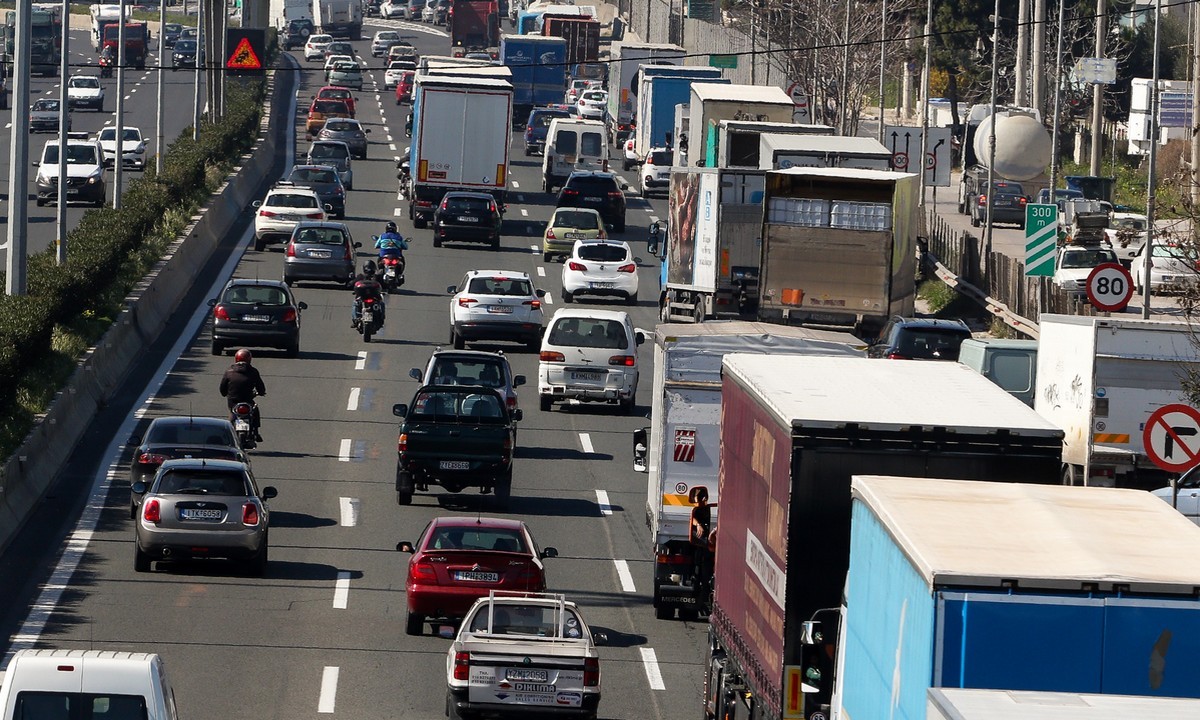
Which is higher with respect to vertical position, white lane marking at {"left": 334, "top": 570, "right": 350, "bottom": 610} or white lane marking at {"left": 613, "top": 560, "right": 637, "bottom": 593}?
white lane marking at {"left": 334, "top": 570, "right": 350, "bottom": 610}

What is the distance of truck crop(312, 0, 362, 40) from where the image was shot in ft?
470

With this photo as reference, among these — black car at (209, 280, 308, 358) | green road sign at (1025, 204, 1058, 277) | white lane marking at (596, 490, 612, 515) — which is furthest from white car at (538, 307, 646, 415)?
green road sign at (1025, 204, 1058, 277)

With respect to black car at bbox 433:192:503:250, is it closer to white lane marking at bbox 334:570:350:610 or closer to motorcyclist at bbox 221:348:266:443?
motorcyclist at bbox 221:348:266:443

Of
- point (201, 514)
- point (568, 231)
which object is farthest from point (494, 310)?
point (201, 514)

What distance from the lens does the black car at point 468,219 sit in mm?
56000

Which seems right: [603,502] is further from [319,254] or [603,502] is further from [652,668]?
[319,254]

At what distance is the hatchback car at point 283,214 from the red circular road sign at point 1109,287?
1083 inches

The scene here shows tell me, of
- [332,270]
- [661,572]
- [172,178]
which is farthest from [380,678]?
[172,178]

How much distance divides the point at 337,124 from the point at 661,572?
5944cm

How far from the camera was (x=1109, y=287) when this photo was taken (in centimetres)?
2933

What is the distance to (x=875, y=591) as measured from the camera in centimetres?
1098

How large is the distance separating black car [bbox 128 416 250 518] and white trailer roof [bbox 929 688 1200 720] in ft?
60.0

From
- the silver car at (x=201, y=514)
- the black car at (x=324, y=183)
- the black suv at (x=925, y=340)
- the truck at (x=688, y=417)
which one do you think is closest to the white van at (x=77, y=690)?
the truck at (x=688, y=417)

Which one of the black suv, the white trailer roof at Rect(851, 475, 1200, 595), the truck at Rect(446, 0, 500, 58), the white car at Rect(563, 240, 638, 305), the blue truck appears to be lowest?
the white car at Rect(563, 240, 638, 305)
